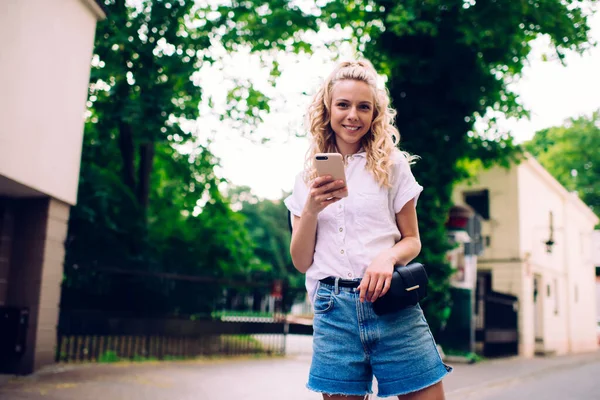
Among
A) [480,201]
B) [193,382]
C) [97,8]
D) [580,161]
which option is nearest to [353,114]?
[193,382]

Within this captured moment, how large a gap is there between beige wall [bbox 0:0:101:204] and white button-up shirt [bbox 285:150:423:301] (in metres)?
5.73

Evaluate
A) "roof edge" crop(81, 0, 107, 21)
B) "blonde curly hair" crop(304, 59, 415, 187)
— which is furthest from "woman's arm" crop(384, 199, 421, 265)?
"roof edge" crop(81, 0, 107, 21)

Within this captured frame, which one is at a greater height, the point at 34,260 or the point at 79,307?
the point at 34,260

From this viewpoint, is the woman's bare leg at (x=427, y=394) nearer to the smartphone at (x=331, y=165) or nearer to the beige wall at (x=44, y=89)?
the smartphone at (x=331, y=165)

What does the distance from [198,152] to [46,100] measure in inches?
318

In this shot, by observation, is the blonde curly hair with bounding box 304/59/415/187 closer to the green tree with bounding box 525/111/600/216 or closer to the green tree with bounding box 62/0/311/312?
the green tree with bounding box 62/0/311/312

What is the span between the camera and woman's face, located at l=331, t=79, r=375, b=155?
2.31m

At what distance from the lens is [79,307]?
984cm

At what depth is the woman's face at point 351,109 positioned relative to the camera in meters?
2.31

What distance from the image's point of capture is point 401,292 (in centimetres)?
213

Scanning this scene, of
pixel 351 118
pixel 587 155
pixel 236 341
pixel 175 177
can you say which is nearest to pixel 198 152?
pixel 175 177

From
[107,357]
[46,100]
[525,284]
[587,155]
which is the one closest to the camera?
[46,100]

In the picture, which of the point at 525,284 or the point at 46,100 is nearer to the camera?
the point at 46,100

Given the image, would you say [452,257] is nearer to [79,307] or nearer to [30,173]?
[79,307]
